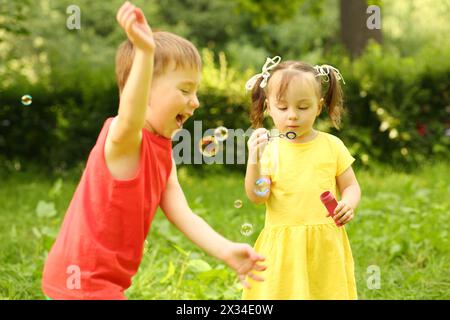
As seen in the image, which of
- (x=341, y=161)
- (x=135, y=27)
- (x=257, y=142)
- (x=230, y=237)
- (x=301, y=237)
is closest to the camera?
(x=135, y=27)

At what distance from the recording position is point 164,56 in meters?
2.42

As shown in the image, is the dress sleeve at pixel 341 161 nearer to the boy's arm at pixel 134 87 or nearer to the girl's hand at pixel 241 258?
the girl's hand at pixel 241 258

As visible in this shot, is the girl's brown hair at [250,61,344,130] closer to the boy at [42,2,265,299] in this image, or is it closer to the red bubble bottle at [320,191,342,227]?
the red bubble bottle at [320,191,342,227]

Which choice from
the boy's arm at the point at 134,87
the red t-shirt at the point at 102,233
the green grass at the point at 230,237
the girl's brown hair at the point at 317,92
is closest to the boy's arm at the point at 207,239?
the red t-shirt at the point at 102,233

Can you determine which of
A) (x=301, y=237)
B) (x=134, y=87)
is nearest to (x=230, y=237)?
(x=301, y=237)

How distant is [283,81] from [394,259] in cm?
236

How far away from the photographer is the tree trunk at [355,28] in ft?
40.6

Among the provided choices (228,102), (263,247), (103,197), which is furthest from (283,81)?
(228,102)

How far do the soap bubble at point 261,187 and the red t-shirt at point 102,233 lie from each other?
630 millimetres

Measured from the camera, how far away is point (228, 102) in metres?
9.45

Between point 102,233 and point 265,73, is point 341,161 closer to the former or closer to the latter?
point 265,73

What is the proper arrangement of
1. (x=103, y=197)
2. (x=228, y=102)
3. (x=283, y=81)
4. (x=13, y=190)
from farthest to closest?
(x=228, y=102) → (x=13, y=190) → (x=283, y=81) → (x=103, y=197)

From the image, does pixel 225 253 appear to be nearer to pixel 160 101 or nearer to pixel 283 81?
pixel 160 101

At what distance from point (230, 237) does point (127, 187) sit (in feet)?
11.1
